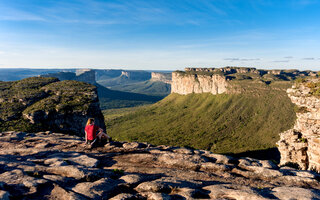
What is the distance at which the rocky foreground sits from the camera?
36.1 ft

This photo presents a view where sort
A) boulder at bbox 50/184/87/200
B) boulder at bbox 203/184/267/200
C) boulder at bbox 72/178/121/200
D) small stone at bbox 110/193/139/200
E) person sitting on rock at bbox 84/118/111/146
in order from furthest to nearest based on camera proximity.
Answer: person sitting on rock at bbox 84/118/111/146 < boulder at bbox 203/184/267/200 < boulder at bbox 72/178/121/200 < small stone at bbox 110/193/139/200 < boulder at bbox 50/184/87/200

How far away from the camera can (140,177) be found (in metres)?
13.3

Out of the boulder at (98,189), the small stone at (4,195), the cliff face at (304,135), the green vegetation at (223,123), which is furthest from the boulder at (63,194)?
the green vegetation at (223,123)

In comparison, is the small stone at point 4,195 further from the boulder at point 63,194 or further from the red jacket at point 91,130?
the red jacket at point 91,130

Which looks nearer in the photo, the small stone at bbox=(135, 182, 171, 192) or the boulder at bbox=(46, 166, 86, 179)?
the small stone at bbox=(135, 182, 171, 192)

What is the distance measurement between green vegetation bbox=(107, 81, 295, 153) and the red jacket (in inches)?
3568

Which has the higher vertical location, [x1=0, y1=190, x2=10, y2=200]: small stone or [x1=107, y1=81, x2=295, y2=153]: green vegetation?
[x1=0, y1=190, x2=10, y2=200]: small stone

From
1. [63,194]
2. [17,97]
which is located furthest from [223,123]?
[63,194]

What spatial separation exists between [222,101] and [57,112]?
15447 cm

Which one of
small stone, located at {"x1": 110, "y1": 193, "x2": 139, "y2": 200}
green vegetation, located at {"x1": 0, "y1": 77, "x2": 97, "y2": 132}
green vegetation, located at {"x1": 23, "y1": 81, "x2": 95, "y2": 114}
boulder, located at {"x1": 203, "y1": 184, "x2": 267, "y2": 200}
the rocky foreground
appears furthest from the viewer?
green vegetation, located at {"x1": 23, "y1": 81, "x2": 95, "y2": 114}

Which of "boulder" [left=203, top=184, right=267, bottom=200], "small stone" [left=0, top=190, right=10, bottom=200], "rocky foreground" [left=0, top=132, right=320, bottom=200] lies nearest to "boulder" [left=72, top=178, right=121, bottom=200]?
"rocky foreground" [left=0, top=132, right=320, bottom=200]

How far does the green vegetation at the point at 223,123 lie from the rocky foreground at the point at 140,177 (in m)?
88.7

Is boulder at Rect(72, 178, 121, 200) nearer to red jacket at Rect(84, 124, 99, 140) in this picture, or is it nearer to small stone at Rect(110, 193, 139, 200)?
small stone at Rect(110, 193, 139, 200)

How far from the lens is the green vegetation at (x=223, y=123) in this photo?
355 ft
